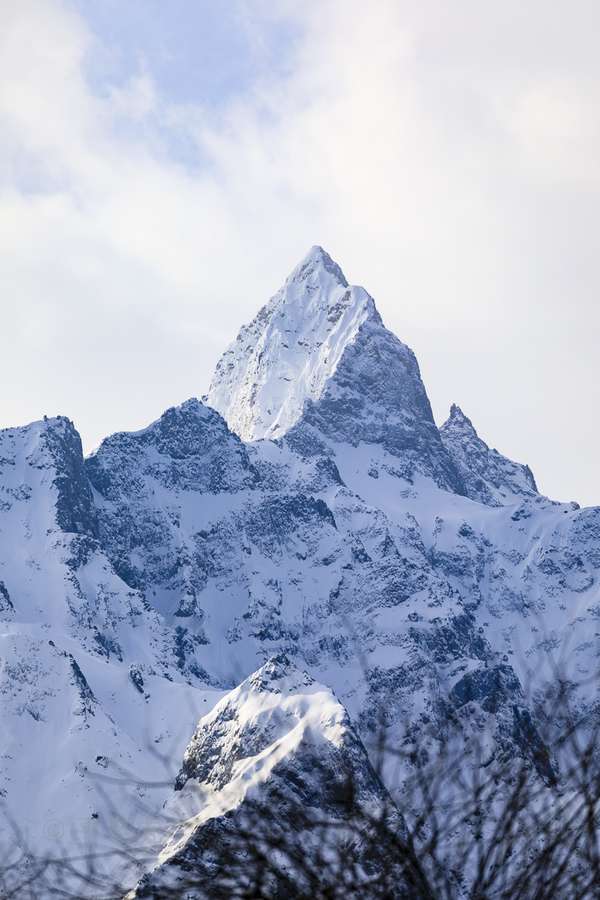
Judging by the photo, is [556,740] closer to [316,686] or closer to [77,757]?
[316,686]

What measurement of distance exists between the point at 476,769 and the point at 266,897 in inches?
82.2

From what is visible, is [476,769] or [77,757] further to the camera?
[77,757]

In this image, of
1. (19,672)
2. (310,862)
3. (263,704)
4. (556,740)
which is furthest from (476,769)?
(19,672)

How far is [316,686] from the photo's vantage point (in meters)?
173

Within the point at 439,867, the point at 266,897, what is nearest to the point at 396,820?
the point at 439,867

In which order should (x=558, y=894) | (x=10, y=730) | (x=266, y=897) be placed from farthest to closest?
(x=10, y=730), (x=558, y=894), (x=266, y=897)

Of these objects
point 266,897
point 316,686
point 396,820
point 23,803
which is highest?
point 316,686

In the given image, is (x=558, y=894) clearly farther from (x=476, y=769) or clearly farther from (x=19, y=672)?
(x=19, y=672)

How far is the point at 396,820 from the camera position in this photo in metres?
13.2

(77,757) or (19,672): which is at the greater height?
(19,672)

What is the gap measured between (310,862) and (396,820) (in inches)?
43.9

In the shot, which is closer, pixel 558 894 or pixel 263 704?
pixel 558 894

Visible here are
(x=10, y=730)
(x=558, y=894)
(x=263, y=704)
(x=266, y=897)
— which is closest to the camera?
(x=266, y=897)

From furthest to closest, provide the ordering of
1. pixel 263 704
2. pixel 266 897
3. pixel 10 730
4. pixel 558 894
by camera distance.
Answer: pixel 10 730, pixel 263 704, pixel 558 894, pixel 266 897
